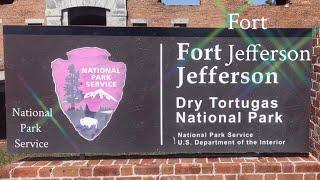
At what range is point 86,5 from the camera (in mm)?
17859

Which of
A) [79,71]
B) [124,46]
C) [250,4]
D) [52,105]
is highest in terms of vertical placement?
[250,4]

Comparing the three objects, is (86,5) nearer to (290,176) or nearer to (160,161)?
(160,161)

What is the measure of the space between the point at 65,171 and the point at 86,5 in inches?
591

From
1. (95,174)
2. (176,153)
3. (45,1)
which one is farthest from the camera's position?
(45,1)

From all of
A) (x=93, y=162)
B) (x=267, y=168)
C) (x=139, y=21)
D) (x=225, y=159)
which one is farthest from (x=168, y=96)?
(x=139, y=21)

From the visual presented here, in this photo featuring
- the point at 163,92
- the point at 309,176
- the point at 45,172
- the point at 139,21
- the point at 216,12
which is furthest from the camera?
the point at 216,12

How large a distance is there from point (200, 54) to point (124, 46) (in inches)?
32.7

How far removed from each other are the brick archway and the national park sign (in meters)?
13.9

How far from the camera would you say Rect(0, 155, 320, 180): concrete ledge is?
153 inches

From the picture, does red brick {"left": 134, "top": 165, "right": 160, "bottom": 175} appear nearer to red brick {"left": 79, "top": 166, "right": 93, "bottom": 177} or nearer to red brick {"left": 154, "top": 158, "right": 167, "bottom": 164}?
red brick {"left": 154, "top": 158, "right": 167, "bottom": 164}

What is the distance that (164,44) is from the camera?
407 cm

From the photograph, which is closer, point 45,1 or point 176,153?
point 176,153

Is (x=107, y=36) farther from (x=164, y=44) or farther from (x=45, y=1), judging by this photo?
(x=45, y=1)

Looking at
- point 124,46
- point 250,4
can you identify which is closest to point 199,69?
point 124,46
